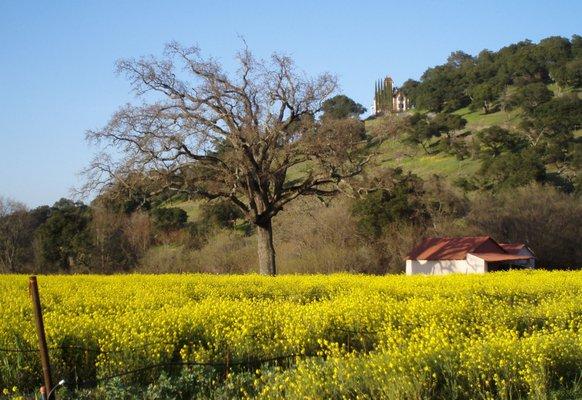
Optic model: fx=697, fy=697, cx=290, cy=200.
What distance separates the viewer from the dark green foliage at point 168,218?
164ft

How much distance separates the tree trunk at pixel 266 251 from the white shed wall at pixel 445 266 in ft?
38.4

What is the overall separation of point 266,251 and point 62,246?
20.2 metres

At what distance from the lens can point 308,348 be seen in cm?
923

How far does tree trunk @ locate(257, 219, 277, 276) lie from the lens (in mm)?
27531

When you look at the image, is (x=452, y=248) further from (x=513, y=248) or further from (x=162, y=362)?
(x=162, y=362)

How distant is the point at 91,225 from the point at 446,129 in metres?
47.2

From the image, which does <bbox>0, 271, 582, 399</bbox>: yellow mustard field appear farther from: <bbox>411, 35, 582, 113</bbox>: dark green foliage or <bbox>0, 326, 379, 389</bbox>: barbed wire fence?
<bbox>411, 35, 582, 113</bbox>: dark green foliage

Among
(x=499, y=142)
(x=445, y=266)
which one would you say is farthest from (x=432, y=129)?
(x=445, y=266)

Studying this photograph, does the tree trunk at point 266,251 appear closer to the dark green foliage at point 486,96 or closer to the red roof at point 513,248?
the red roof at point 513,248

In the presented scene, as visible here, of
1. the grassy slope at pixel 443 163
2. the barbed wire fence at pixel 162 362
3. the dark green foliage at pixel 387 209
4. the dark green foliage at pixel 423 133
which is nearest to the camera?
the barbed wire fence at pixel 162 362

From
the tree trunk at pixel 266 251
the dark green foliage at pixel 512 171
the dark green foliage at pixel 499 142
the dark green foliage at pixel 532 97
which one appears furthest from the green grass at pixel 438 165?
the tree trunk at pixel 266 251

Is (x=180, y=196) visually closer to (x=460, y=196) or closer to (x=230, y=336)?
(x=230, y=336)

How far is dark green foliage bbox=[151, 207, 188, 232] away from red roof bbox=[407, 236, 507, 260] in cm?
1913

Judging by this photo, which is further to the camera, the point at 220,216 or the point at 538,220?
the point at 220,216
